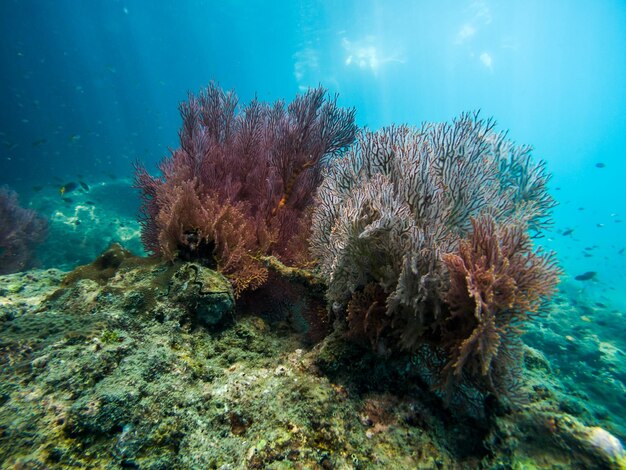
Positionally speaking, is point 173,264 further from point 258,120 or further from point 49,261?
point 49,261

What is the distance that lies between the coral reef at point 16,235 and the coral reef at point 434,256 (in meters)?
12.6

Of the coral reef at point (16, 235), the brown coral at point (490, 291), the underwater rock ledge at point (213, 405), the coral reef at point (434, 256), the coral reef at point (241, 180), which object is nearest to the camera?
the underwater rock ledge at point (213, 405)

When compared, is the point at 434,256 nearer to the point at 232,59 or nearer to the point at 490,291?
the point at 490,291

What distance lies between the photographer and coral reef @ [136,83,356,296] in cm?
376

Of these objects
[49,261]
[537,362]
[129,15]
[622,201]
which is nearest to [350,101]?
[129,15]

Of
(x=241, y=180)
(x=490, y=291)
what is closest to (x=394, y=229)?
(x=490, y=291)

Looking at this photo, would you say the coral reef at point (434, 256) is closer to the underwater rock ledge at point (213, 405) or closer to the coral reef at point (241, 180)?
the underwater rock ledge at point (213, 405)

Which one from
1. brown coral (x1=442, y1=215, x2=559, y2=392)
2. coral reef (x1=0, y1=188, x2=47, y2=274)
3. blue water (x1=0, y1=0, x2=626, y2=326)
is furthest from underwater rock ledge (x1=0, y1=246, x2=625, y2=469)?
blue water (x1=0, y1=0, x2=626, y2=326)

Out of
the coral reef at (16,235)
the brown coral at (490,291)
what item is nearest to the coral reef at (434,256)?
the brown coral at (490,291)

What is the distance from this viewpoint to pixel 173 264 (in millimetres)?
3658

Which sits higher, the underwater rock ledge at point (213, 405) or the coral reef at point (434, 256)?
the coral reef at point (434, 256)

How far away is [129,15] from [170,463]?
6191 centimetres

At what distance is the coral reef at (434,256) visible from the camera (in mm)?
2121

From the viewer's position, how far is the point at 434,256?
2309 millimetres
